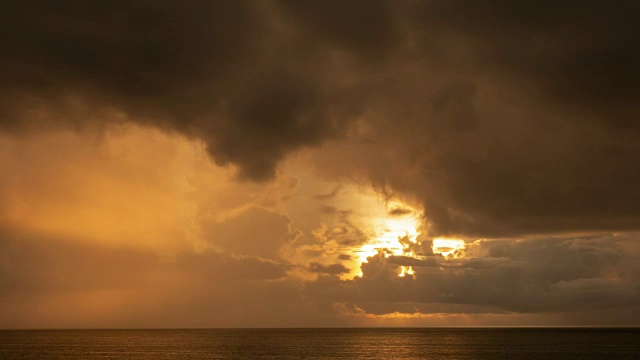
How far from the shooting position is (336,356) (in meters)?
138

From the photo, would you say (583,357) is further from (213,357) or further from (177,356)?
(177,356)

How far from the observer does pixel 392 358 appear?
13650 cm

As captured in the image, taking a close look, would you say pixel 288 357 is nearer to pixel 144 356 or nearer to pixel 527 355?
pixel 144 356

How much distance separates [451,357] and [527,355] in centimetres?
1940

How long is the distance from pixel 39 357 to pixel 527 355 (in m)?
119

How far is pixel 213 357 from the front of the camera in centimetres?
13612

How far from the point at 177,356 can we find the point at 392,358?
5270cm

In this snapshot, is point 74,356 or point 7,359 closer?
point 7,359

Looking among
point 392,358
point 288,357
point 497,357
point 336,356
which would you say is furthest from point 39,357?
point 497,357

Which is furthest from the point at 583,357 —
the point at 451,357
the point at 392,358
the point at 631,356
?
the point at 392,358

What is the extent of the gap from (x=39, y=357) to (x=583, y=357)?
12983cm

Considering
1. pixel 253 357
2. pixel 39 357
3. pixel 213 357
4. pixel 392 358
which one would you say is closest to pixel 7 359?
pixel 39 357

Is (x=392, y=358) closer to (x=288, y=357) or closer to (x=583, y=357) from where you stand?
(x=288, y=357)

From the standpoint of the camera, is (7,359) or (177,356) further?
(177,356)
